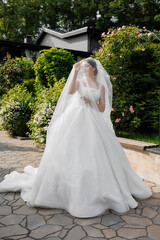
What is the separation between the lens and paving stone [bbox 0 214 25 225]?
3.16m

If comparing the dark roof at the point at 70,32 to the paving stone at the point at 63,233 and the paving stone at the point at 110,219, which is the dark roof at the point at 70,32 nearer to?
the paving stone at the point at 110,219

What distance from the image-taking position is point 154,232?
298 centimetres

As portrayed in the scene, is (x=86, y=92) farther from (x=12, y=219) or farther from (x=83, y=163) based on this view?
(x=12, y=219)

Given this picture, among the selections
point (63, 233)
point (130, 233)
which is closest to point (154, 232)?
point (130, 233)

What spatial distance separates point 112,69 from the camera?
24.0ft

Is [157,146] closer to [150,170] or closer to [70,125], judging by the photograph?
[150,170]

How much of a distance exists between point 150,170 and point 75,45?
63.5 feet

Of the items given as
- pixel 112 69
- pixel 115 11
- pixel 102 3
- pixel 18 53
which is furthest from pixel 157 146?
pixel 102 3

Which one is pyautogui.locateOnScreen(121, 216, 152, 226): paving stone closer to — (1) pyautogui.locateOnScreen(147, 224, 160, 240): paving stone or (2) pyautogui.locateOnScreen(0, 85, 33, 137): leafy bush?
(1) pyautogui.locateOnScreen(147, 224, 160, 240): paving stone

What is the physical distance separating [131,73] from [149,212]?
4.91 metres

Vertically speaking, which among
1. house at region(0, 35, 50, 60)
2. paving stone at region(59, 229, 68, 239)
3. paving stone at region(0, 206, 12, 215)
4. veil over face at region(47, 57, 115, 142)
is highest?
house at region(0, 35, 50, 60)

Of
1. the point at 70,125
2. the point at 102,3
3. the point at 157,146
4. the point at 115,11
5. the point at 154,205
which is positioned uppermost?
the point at 102,3

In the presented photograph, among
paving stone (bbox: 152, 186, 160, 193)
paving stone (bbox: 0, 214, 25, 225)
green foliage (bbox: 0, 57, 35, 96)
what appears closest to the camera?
paving stone (bbox: 0, 214, 25, 225)

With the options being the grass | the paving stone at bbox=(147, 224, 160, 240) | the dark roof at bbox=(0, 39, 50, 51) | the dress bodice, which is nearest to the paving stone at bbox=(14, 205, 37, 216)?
the paving stone at bbox=(147, 224, 160, 240)
